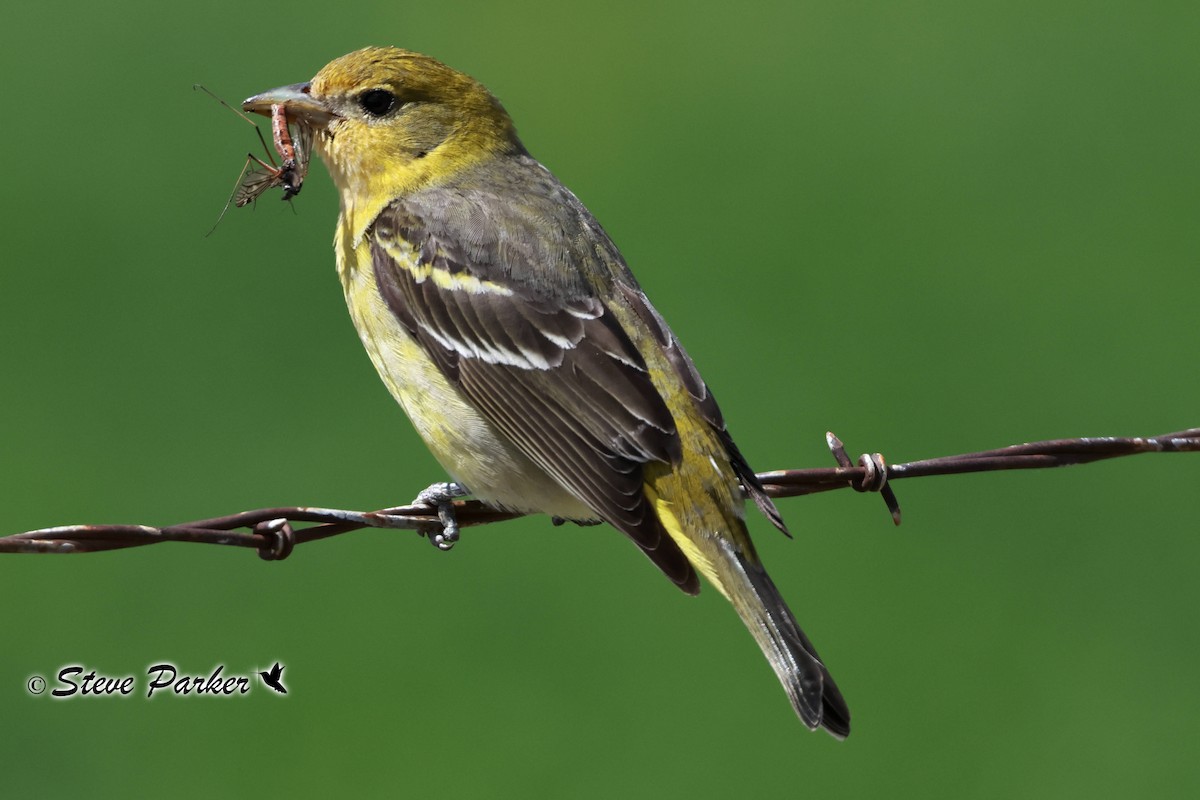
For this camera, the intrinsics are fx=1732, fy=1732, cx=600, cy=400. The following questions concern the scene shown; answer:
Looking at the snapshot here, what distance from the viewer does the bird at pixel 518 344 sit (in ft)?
17.9

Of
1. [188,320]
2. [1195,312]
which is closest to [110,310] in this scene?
[188,320]

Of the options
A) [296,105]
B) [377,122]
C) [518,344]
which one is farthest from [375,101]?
[518,344]

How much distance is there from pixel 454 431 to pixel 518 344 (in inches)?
14.5

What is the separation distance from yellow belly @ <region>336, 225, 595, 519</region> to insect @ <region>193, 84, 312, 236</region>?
60cm

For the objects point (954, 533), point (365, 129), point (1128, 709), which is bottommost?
point (1128, 709)

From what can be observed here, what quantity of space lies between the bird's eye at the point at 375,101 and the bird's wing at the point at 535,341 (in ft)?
1.36

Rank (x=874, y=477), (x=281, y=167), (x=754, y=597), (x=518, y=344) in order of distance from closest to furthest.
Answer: (x=874, y=477)
(x=754, y=597)
(x=518, y=344)
(x=281, y=167)

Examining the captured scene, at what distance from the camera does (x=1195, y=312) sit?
31.9 feet

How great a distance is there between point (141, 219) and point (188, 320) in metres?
0.92

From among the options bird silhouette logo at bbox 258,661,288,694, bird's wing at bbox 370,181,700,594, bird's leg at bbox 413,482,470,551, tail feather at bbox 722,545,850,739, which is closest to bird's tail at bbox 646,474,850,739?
tail feather at bbox 722,545,850,739

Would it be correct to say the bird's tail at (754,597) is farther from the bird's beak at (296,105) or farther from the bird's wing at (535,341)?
the bird's beak at (296,105)

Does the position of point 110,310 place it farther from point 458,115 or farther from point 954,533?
point 954,533

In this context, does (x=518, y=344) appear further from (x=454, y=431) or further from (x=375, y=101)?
(x=375, y=101)

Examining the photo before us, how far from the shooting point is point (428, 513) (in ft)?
18.9
